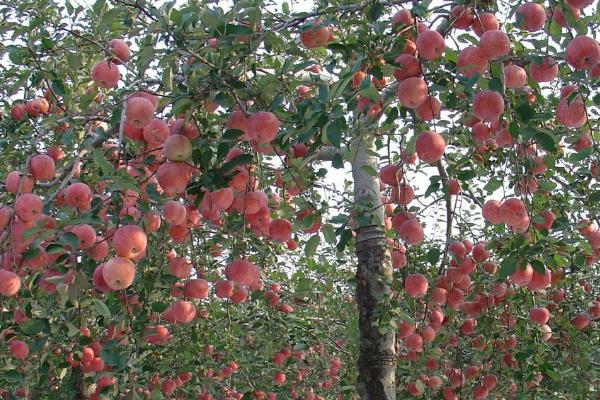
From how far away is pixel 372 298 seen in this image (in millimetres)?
3088

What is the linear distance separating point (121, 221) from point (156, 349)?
196 cm

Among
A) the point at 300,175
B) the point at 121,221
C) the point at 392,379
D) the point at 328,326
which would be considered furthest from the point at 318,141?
the point at 328,326

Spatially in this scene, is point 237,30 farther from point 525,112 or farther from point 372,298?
point 372,298

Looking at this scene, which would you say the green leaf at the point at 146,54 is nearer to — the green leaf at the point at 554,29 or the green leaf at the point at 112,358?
the green leaf at the point at 112,358

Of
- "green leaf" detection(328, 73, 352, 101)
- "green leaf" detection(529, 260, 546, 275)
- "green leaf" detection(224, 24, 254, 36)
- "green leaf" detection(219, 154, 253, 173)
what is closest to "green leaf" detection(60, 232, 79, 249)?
"green leaf" detection(219, 154, 253, 173)

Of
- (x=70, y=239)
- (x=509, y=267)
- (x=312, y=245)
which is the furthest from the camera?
(x=312, y=245)

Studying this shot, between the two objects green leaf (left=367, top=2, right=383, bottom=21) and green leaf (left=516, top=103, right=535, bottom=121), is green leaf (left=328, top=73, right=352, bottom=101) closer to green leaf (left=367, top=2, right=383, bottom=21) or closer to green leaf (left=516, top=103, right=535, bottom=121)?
green leaf (left=367, top=2, right=383, bottom=21)

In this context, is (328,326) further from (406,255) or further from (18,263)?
(18,263)

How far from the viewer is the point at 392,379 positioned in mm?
2969

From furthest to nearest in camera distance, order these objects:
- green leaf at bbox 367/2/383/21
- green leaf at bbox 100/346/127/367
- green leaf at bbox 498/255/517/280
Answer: green leaf at bbox 100/346/127/367 → green leaf at bbox 498/255/517/280 → green leaf at bbox 367/2/383/21

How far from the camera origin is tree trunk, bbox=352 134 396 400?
9.63 ft

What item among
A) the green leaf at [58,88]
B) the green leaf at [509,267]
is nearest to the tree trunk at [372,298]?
the green leaf at [509,267]

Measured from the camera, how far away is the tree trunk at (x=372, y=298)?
2.94 m

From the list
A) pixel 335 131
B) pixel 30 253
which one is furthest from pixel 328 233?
pixel 30 253
